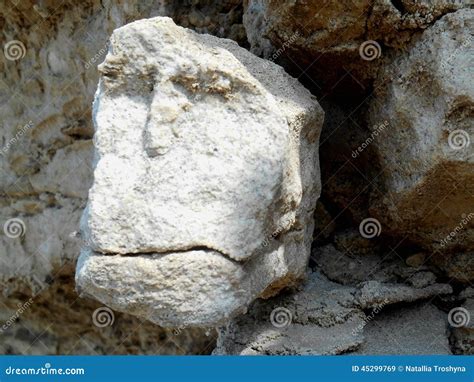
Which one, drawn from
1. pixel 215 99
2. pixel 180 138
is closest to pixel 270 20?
pixel 215 99

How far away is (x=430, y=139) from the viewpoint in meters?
2.02

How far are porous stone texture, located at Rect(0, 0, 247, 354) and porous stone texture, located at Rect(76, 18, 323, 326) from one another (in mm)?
1040

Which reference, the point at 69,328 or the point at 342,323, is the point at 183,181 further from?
the point at 69,328

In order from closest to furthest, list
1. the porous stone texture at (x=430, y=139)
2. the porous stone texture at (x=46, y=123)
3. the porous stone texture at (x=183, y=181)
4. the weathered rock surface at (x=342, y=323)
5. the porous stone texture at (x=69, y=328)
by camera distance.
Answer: the porous stone texture at (x=183, y=181) → the porous stone texture at (x=430, y=139) → the weathered rock surface at (x=342, y=323) → the porous stone texture at (x=46, y=123) → the porous stone texture at (x=69, y=328)

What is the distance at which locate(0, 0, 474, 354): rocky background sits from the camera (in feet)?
6.58

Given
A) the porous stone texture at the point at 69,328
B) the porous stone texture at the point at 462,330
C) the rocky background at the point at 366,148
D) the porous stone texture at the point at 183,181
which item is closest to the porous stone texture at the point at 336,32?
the rocky background at the point at 366,148

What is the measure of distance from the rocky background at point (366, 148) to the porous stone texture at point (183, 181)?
23cm

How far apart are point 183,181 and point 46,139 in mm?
1657

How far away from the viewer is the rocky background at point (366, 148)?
6.58ft

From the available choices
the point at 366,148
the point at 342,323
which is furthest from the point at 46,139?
the point at 342,323

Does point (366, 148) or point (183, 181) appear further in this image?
point (366, 148)

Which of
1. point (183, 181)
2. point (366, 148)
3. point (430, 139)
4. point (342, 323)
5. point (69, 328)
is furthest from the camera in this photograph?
point (69, 328)

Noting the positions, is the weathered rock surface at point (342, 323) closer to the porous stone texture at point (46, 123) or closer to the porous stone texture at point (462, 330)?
the porous stone texture at point (462, 330)

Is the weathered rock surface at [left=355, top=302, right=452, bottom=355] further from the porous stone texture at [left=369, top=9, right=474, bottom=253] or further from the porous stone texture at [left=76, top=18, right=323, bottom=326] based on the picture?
the porous stone texture at [left=76, top=18, right=323, bottom=326]
